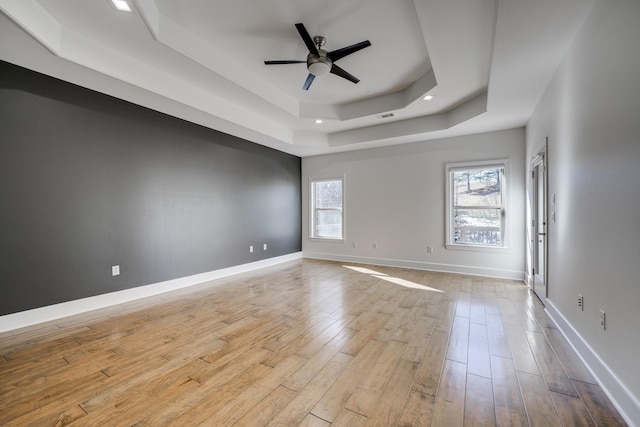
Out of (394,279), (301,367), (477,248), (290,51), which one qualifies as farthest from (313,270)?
(290,51)

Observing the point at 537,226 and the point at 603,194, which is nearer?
the point at 603,194

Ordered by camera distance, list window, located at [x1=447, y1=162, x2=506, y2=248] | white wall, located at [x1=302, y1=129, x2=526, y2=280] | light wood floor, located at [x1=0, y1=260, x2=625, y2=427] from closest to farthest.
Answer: light wood floor, located at [x1=0, y1=260, x2=625, y2=427] < white wall, located at [x1=302, y1=129, x2=526, y2=280] < window, located at [x1=447, y1=162, x2=506, y2=248]

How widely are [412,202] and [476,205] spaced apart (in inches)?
45.7

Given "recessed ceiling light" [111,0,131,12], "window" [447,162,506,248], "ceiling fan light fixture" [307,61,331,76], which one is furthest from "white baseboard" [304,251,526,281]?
"recessed ceiling light" [111,0,131,12]

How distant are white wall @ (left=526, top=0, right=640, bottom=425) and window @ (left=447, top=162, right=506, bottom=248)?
2.24 metres

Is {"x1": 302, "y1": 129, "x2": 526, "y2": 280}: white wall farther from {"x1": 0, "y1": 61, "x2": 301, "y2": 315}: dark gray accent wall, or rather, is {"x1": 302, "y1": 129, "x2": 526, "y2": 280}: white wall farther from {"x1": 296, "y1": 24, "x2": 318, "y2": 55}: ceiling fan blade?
{"x1": 296, "y1": 24, "x2": 318, "y2": 55}: ceiling fan blade

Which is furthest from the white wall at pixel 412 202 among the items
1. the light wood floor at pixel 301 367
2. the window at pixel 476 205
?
the light wood floor at pixel 301 367

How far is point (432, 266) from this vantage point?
5.46 metres

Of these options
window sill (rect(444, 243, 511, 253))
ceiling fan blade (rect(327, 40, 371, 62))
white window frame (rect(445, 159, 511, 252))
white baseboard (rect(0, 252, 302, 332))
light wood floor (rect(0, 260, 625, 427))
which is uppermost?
ceiling fan blade (rect(327, 40, 371, 62))

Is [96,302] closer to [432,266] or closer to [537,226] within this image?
[432,266]

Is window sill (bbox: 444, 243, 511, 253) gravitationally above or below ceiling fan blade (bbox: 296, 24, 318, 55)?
below

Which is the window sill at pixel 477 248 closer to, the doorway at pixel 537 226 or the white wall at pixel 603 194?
the doorway at pixel 537 226

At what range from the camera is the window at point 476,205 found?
493 centimetres

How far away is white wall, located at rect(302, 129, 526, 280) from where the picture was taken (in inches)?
188
